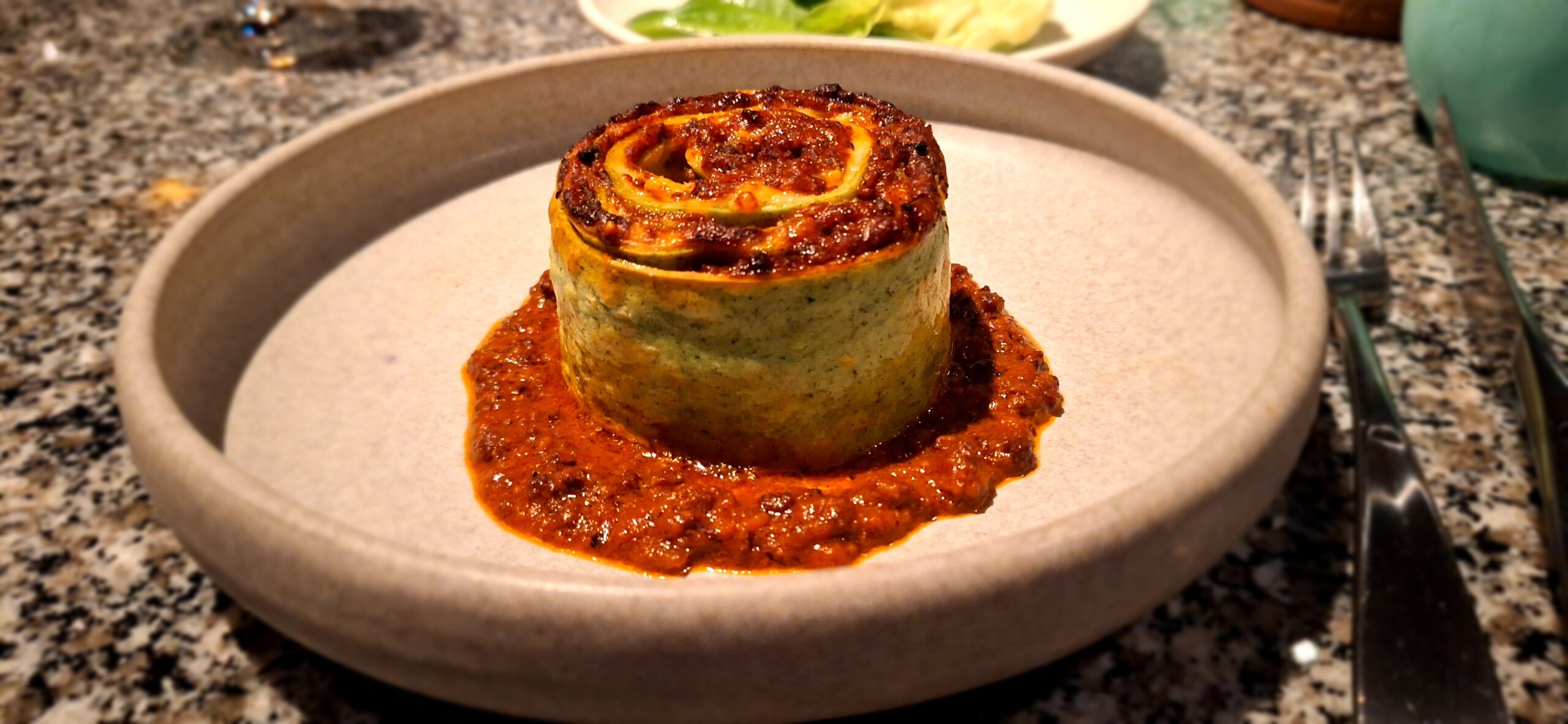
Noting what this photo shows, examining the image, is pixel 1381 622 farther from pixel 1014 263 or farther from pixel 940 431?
pixel 1014 263

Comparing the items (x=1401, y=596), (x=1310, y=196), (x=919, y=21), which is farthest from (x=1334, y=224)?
(x=919, y=21)

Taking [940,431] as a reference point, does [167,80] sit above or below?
below

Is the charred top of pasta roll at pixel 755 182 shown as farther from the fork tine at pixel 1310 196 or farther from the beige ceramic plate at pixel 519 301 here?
the fork tine at pixel 1310 196

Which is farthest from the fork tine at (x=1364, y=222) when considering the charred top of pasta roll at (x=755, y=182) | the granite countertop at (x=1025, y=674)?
the charred top of pasta roll at (x=755, y=182)

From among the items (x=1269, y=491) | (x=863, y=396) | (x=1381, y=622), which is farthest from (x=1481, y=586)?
(x=863, y=396)

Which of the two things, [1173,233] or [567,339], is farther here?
[1173,233]

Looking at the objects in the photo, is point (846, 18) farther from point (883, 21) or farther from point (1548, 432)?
point (1548, 432)

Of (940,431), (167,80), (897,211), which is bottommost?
(167,80)
